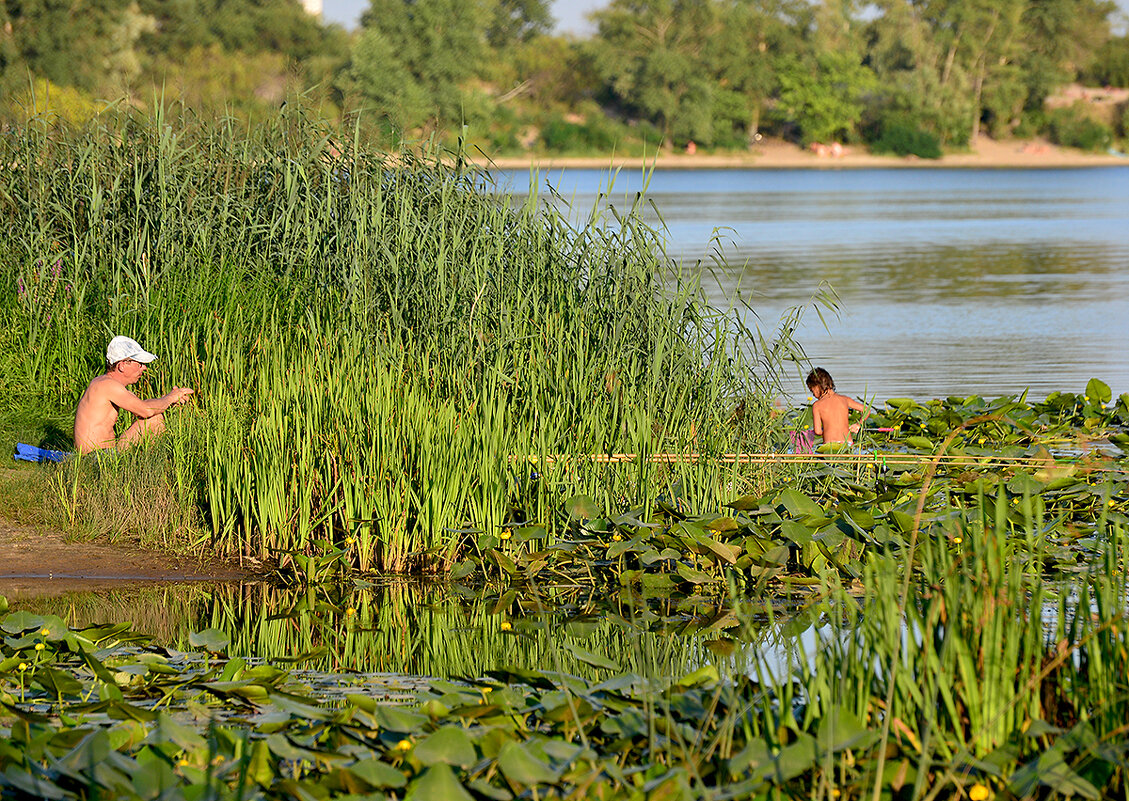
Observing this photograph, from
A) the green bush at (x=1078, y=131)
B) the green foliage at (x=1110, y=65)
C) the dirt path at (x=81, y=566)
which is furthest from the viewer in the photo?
the green foliage at (x=1110, y=65)

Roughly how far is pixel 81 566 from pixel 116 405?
1.23 m

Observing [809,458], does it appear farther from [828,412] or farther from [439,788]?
[439,788]

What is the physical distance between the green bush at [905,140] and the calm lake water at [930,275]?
81.9 feet

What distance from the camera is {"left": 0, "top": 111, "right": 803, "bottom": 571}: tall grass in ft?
20.2

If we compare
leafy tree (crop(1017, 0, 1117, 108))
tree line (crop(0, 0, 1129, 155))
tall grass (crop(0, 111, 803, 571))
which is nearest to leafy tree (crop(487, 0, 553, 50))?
tree line (crop(0, 0, 1129, 155))

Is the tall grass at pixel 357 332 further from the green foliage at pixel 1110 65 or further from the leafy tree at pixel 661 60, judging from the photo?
the green foliage at pixel 1110 65

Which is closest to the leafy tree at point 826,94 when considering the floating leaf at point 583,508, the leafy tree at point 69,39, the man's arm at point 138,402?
the leafy tree at point 69,39

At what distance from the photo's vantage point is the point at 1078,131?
7444 cm

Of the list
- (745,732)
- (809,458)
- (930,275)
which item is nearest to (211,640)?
(745,732)

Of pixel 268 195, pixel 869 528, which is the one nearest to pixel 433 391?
pixel 869 528

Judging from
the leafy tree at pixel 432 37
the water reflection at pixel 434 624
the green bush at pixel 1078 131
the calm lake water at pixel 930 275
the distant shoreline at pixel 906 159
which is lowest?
the water reflection at pixel 434 624

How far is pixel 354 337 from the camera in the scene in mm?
6828

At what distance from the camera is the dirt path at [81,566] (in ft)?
19.5

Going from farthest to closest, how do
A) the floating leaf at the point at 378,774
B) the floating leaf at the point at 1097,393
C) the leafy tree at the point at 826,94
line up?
the leafy tree at the point at 826,94 < the floating leaf at the point at 1097,393 < the floating leaf at the point at 378,774
